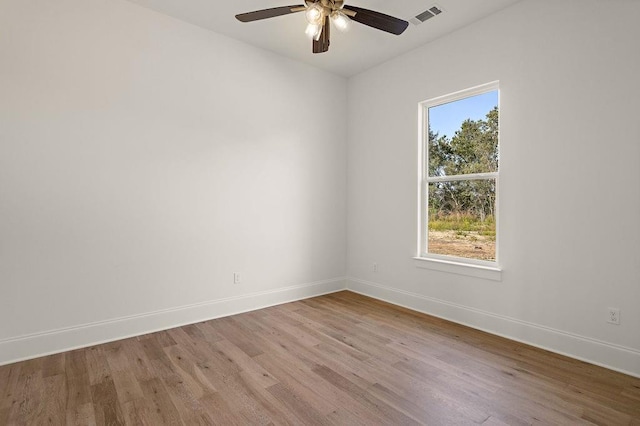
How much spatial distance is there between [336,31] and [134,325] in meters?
3.55

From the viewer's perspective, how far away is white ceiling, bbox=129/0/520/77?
2998 mm

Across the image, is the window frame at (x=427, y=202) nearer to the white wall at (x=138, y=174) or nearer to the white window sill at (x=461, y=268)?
the white window sill at (x=461, y=268)

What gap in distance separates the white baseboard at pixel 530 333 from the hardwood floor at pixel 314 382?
0.33 feet

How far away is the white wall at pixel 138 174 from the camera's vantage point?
2.62m

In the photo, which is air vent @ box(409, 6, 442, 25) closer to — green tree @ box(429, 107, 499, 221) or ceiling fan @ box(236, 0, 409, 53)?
ceiling fan @ box(236, 0, 409, 53)

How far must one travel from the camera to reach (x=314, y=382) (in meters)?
2.28

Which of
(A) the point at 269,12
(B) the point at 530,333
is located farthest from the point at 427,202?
(A) the point at 269,12

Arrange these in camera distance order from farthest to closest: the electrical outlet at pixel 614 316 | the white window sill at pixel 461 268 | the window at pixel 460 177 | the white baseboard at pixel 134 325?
the window at pixel 460 177 → the white window sill at pixel 461 268 → the white baseboard at pixel 134 325 → the electrical outlet at pixel 614 316

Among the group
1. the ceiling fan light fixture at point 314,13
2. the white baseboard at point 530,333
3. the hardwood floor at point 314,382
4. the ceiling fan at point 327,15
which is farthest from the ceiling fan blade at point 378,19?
the white baseboard at point 530,333

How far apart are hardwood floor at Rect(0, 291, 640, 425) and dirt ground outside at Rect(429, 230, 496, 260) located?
0.79 m

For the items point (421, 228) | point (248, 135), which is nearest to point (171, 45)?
point (248, 135)

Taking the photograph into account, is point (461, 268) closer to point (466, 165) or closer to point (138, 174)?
point (466, 165)

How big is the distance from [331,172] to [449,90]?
5.98 feet

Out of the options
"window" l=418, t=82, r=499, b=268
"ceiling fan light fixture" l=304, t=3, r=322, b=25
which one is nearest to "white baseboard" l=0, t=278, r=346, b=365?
"window" l=418, t=82, r=499, b=268
